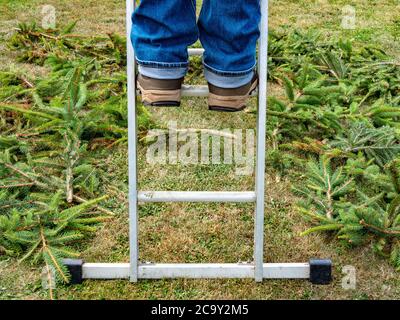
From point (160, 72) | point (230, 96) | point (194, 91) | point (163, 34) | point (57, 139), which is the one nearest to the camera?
point (163, 34)

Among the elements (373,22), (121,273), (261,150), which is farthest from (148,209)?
(373,22)

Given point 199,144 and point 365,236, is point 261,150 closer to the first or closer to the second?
point 365,236

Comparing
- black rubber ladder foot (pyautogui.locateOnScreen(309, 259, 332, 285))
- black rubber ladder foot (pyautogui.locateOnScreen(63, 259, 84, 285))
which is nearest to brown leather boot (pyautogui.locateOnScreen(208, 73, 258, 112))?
black rubber ladder foot (pyautogui.locateOnScreen(309, 259, 332, 285))

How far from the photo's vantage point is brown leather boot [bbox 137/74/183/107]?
2678 mm

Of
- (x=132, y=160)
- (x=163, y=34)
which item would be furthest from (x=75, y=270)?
(x=163, y=34)

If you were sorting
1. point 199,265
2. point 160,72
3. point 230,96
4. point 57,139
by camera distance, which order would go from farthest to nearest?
point 57,139
point 199,265
point 230,96
point 160,72

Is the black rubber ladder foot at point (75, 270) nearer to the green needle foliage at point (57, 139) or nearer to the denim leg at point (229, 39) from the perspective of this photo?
the green needle foliage at point (57, 139)

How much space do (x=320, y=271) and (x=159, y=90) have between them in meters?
1.02

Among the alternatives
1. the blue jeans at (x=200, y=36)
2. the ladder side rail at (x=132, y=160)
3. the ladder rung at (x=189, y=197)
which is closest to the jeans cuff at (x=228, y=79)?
the blue jeans at (x=200, y=36)

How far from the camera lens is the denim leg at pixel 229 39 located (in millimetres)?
2490

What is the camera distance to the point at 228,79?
2.67 metres

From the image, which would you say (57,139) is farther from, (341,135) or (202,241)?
(341,135)

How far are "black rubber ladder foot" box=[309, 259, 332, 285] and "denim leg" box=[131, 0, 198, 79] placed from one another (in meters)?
1.00

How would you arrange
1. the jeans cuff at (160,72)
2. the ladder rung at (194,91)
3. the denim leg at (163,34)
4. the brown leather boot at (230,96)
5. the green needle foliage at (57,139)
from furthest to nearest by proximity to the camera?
1. the green needle foliage at (57,139)
2. the ladder rung at (194,91)
3. the brown leather boot at (230,96)
4. the jeans cuff at (160,72)
5. the denim leg at (163,34)
